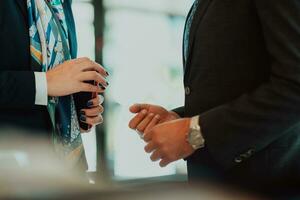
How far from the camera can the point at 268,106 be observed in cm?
92

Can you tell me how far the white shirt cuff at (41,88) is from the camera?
117 centimetres

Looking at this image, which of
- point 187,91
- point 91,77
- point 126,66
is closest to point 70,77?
point 91,77

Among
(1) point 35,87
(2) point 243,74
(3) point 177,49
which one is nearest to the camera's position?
(2) point 243,74

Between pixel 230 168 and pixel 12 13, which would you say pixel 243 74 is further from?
pixel 12 13

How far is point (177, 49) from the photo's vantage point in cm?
429

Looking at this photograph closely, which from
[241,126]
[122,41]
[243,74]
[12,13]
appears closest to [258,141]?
[241,126]

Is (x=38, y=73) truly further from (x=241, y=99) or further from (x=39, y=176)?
(x=241, y=99)

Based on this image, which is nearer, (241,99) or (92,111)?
(241,99)

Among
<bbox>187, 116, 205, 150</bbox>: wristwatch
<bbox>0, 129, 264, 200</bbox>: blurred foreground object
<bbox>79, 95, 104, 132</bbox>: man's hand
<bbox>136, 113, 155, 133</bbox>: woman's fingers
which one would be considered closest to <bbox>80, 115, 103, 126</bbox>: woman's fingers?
<bbox>79, 95, 104, 132</bbox>: man's hand

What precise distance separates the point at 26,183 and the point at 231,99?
0.62 metres

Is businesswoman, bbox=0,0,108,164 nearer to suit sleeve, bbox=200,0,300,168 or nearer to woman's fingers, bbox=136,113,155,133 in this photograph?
woman's fingers, bbox=136,113,155,133

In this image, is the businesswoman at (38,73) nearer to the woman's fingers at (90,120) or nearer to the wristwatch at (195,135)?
the woman's fingers at (90,120)

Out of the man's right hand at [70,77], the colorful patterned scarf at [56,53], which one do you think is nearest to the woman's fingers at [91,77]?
the man's right hand at [70,77]

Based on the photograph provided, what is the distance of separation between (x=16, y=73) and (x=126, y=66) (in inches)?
111
